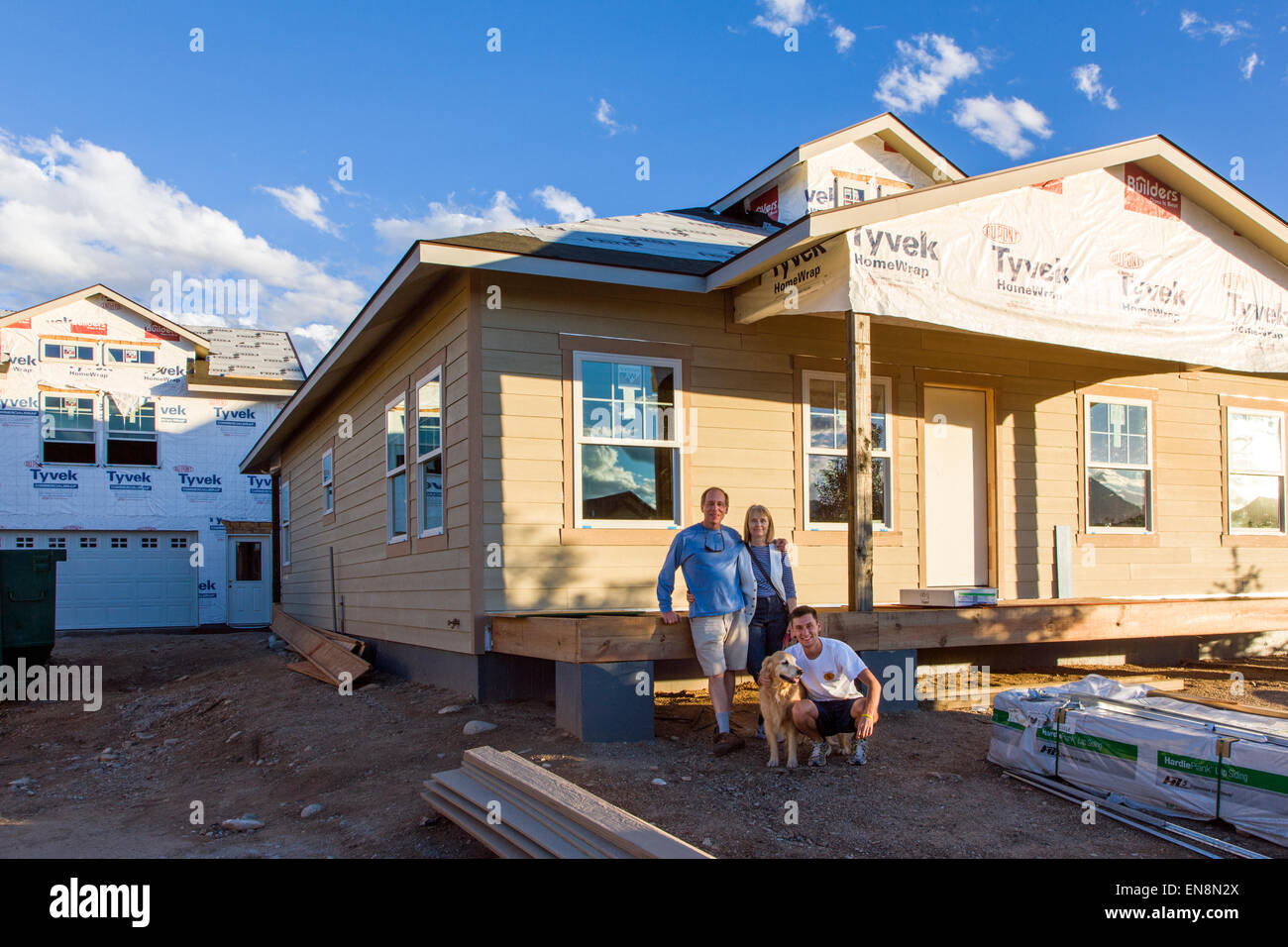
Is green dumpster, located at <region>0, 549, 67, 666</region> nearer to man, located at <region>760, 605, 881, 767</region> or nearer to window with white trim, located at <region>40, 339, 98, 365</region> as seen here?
man, located at <region>760, 605, 881, 767</region>

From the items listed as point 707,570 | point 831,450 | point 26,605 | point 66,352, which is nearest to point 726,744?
point 707,570

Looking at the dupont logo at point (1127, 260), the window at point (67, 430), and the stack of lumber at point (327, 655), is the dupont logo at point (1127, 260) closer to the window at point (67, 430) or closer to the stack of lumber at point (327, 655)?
the stack of lumber at point (327, 655)

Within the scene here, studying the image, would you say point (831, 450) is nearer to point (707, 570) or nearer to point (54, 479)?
point (707, 570)

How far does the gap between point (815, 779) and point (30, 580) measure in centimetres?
1160

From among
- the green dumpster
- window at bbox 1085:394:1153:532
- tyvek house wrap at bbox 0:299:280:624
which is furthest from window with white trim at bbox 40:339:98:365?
window at bbox 1085:394:1153:532

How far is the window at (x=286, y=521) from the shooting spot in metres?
18.8

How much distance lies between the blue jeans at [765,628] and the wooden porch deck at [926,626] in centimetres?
43

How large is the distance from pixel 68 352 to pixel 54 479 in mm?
3177

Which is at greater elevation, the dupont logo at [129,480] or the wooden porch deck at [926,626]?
the dupont logo at [129,480]

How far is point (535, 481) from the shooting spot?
7.96 metres

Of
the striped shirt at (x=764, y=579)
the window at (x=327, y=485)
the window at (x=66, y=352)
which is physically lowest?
the striped shirt at (x=764, y=579)

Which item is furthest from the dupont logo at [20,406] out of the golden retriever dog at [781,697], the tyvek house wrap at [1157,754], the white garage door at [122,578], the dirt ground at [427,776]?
the tyvek house wrap at [1157,754]
